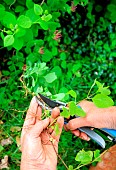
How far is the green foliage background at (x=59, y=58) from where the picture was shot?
2701 mm

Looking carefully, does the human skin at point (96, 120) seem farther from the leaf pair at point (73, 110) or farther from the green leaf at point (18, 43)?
the green leaf at point (18, 43)

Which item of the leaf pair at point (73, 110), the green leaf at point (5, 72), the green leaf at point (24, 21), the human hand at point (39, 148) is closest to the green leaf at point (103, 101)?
the leaf pair at point (73, 110)

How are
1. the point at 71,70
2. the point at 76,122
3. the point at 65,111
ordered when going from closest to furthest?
the point at 65,111
the point at 76,122
the point at 71,70

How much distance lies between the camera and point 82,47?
3.42 metres

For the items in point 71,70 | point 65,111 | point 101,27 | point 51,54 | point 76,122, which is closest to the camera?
point 65,111

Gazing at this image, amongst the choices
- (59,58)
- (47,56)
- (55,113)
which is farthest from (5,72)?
(55,113)

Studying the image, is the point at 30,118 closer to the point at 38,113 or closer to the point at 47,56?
the point at 38,113

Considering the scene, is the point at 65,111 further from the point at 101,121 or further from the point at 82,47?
the point at 82,47

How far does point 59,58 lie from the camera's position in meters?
3.24

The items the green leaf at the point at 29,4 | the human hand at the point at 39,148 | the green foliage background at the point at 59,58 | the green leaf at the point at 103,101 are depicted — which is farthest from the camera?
the green foliage background at the point at 59,58

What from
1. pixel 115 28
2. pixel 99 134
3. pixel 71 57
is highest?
pixel 115 28

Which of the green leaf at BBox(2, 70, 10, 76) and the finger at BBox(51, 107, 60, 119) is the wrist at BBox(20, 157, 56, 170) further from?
the green leaf at BBox(2, 70, 10, 76)

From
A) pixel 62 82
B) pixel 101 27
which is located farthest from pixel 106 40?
pixel 62 82

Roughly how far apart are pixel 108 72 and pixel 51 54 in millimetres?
647
